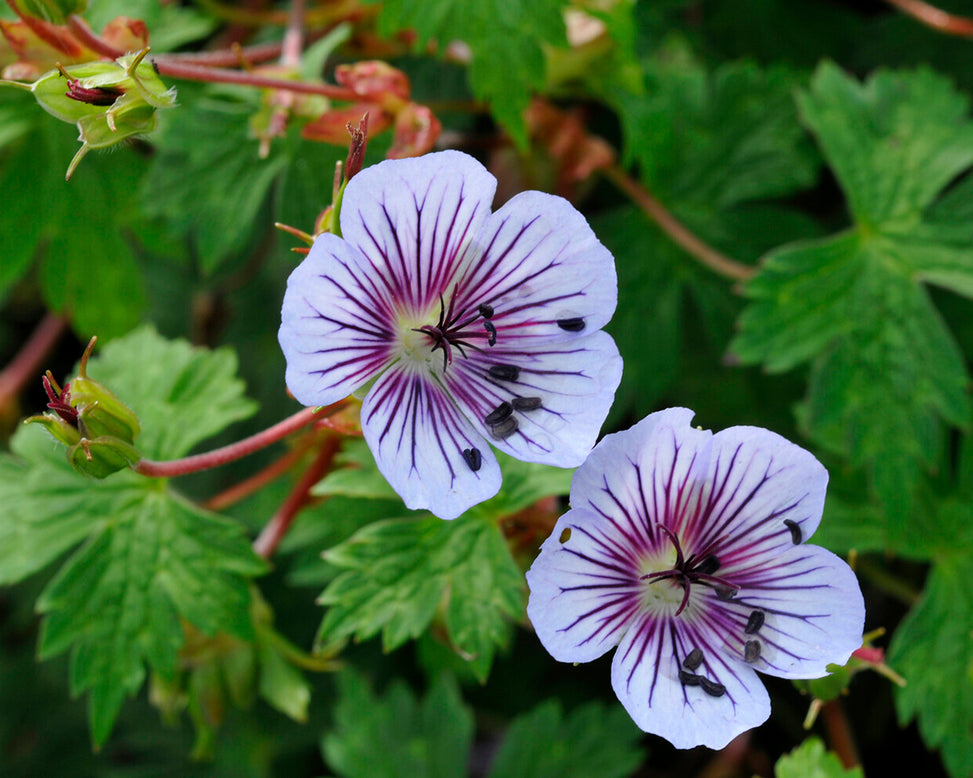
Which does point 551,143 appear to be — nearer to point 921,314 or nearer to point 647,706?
point 921,314

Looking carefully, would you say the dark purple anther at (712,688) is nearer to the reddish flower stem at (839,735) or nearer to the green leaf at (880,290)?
the reddish flower stem at (839,735)

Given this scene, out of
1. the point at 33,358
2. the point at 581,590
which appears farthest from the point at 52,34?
the point at 581,590

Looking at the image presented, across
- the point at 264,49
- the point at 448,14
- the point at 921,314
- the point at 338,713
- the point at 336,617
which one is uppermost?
the point at 448,14

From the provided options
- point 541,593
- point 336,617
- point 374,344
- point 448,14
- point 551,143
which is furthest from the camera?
point 551,143

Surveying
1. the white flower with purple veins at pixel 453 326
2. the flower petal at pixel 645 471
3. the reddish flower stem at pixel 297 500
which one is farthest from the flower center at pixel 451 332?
the reddish flower stem at pixel 297 500

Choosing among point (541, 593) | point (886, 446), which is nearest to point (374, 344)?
point (541, 593)

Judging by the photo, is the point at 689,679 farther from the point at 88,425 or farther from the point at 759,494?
the point at 88,425
